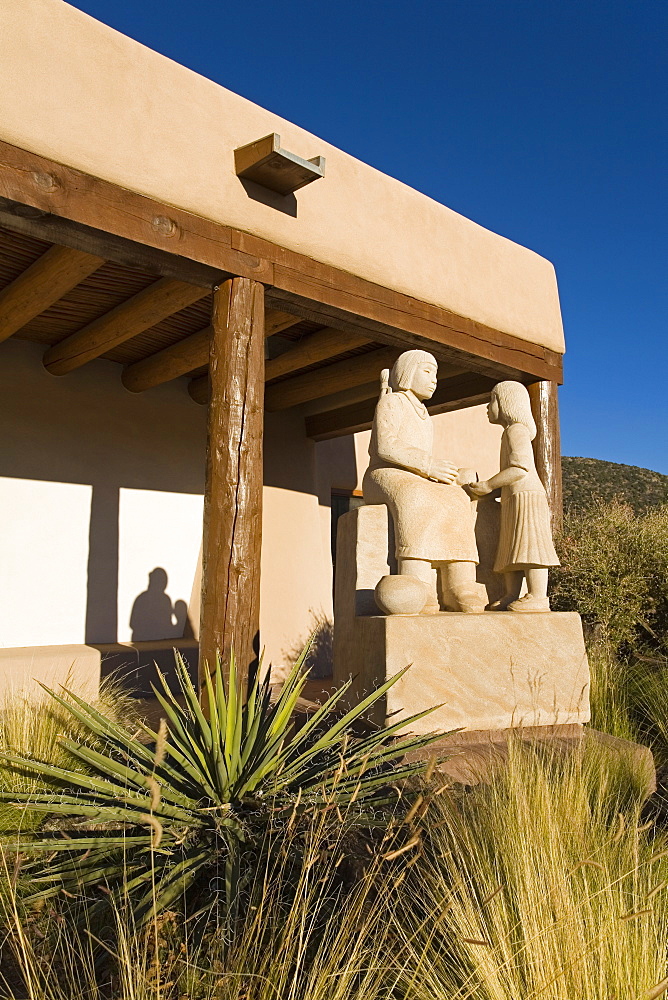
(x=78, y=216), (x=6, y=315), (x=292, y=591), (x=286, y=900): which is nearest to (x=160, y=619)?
(x=292, y=591)

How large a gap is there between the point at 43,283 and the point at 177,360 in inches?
62.6

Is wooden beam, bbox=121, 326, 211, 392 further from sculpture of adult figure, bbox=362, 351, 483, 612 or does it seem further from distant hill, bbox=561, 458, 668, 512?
distant hill, bbox=561, 458, 668, 512

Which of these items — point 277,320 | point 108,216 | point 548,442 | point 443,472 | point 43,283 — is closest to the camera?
point 108,216

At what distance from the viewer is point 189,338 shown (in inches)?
232

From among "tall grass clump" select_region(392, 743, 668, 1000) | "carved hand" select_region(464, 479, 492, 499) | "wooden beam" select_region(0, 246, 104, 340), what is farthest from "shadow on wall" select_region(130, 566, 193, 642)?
"tall grass clump" select_region(392, 743, 668, 1000)

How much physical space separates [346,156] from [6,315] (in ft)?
8.77

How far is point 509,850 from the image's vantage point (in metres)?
1.92

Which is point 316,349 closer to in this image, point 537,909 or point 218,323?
point 218,323

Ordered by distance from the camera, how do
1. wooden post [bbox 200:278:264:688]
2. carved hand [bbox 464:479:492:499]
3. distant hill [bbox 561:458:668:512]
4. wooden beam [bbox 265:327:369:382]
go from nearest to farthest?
wooden post [bbox 200:278:264:688] → carved hand [bbox 464:479:492:499] → wooden beam [bbox 265:327:369:382] → distant hill [bbox 561:458:668:512]

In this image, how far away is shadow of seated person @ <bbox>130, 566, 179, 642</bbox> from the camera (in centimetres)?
670

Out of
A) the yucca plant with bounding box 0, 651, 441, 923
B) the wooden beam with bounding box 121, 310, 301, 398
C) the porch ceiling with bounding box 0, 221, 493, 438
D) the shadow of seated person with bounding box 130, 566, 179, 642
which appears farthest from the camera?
the shadow of seated person with bounding box 130, 566, 179, 642

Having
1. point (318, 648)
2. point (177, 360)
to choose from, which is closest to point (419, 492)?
point (177, 360)

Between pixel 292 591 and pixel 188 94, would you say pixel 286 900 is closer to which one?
pixel 188 94

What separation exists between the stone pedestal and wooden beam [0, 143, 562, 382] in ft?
4.71
